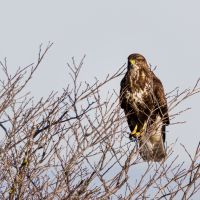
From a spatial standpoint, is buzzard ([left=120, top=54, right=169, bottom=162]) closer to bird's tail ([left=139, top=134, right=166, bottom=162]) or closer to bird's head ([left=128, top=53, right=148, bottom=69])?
bird's head ([left=128, top=53, right=148, bottom=69])

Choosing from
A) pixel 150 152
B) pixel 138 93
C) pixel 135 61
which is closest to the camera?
pixel 150 152

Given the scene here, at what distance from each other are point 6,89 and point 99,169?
4.27 ft

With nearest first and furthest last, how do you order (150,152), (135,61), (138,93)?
(150,152) → (138,93) → (135,61)

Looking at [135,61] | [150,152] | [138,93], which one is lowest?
[150,152]

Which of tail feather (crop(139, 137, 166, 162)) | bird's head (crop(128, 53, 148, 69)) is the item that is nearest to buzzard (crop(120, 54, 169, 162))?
bird's head (crop(128, 53, 148, 69))

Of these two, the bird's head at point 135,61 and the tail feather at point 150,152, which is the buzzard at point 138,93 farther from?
the tail feather at point 150,152

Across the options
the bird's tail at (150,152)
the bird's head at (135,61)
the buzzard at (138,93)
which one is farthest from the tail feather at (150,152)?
the bird's head at (135,61)

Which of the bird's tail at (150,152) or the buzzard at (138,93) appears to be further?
the buzzard at (138,93)

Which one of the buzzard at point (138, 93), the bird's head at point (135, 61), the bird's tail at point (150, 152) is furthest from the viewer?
the bird's head at point (135, 61)

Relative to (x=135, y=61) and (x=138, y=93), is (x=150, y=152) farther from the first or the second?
(x=135, y=61)

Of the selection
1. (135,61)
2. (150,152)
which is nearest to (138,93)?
(135,61)

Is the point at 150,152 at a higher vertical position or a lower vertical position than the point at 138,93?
lower

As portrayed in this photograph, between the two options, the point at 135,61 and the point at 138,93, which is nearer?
the point at 138,93

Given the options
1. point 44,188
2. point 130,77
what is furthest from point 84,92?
point 130,77
